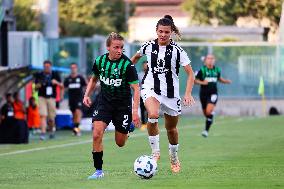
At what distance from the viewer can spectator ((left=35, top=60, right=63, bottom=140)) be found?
106 feet

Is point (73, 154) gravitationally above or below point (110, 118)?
below

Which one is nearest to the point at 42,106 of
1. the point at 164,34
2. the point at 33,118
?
the point at 33,118

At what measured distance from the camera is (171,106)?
17578mm

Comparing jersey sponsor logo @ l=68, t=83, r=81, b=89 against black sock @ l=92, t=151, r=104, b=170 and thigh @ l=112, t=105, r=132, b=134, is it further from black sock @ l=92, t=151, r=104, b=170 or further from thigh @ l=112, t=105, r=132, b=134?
black sock @ l=92, t=151, r=104, b=170


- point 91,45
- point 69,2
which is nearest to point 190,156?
point 91,45

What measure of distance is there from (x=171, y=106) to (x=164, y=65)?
63 centimetres

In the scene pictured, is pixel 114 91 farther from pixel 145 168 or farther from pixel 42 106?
pixel 42 106

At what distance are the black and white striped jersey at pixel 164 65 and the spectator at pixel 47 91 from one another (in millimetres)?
14459

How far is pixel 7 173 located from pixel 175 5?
305 feet

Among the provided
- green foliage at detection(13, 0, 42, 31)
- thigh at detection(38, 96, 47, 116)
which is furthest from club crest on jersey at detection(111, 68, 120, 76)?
green foliage at detection(13, 0, 42, 31)

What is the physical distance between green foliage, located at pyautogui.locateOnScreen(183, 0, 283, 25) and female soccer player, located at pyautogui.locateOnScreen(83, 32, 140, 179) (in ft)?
59.4

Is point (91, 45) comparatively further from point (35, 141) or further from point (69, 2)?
point (69, 2)

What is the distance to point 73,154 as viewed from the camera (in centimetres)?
2325

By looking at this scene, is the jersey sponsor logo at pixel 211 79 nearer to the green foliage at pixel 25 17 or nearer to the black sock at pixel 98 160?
the black sock at pixel 98 160
